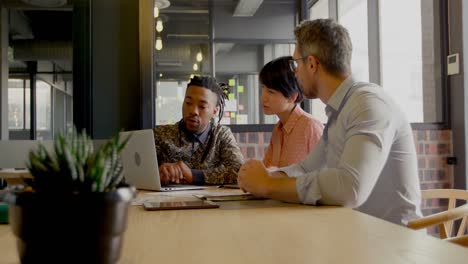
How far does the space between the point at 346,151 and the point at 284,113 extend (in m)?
1.19

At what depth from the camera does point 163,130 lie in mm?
2850

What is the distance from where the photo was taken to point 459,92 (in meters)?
3.26

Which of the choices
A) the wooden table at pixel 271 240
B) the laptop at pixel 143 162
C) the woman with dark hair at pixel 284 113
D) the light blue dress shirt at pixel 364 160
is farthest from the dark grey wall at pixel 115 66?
the wooden table at pixel 271 240

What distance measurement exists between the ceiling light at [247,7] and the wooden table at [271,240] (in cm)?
459

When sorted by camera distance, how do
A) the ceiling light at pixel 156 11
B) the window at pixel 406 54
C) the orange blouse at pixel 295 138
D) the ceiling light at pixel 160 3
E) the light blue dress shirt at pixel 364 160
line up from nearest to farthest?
1. the light blue dress shirt at pixel 364 160
2. the orange blouse at pixel 295 138
3. the ceiling light at pixel 156 11
4. the ceiling light at pixel 160 3
5. the window at pixel 406 54

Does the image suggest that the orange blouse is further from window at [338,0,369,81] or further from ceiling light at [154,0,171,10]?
window at [338,0,369,81]

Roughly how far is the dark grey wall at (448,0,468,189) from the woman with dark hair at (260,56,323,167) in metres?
1.25

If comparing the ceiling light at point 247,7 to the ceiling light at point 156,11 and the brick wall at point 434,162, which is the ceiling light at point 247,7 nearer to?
the ceiling light at point 156,11

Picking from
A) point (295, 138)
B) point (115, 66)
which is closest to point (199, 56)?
point (115, 66)

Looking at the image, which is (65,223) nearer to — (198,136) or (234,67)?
(198,136)

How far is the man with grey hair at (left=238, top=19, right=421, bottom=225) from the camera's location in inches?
58.2

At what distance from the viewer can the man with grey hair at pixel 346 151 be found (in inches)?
58.2

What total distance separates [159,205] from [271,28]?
13.0ft

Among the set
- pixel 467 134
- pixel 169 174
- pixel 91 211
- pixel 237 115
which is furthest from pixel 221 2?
pixel 91 211
